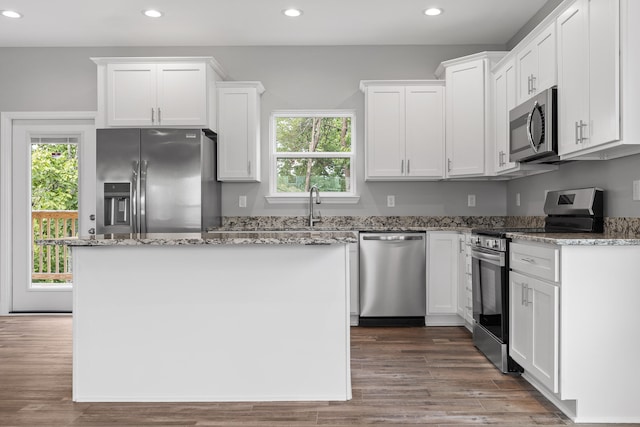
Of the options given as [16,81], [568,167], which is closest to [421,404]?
[568,167]

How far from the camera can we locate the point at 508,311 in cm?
317

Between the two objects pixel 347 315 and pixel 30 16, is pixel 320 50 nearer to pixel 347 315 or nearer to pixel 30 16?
pixel 30 16

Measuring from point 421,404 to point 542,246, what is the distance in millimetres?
1050

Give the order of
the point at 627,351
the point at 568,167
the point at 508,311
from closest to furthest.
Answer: the point at 627,351, the point at 508,311, the point at 568,167

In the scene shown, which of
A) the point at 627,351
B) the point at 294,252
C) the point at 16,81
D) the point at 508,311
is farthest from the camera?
the point at 16,81

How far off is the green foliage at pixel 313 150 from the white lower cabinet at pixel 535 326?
2.49 m

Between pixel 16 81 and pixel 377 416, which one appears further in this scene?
pixel 16 81

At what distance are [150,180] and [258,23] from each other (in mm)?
1697

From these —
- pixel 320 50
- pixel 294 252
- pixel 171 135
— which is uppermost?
pixel 320 50

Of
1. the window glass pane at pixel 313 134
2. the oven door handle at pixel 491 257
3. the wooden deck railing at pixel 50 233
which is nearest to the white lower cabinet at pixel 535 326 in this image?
the oven door handle at pixel 491 257

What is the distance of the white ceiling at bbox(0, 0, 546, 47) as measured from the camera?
4.12 metres

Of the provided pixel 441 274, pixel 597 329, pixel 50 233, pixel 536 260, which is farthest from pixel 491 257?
pixel 50 233

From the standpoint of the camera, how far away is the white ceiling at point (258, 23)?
4.12 meters

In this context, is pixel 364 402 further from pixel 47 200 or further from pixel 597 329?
pixel 47 200
